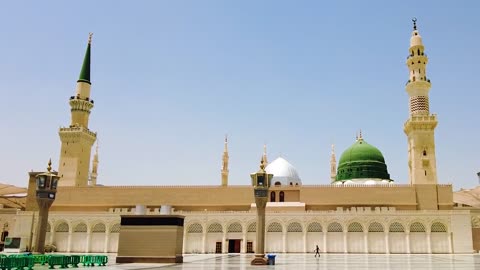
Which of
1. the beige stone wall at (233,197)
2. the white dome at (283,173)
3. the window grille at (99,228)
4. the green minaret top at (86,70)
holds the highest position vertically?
the green minaret top at (86,70)

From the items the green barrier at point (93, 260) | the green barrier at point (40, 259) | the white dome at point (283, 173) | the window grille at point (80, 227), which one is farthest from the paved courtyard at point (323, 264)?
the white dome at point (283, 173)

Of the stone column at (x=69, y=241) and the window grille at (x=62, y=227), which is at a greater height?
the window grille at (x=62, y=227)

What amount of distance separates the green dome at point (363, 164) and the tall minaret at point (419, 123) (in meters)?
7.84

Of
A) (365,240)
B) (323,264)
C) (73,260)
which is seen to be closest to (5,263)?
(73,260)

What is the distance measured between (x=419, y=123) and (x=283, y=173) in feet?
53.3

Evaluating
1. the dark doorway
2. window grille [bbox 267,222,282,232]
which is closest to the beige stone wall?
the dark doorway

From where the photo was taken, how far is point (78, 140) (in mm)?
55688

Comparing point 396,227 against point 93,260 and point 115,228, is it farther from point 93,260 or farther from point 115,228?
point 93,260

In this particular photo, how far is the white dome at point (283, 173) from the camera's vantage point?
55562 mm

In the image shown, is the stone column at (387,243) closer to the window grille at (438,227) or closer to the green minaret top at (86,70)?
the window grille at (438,227)

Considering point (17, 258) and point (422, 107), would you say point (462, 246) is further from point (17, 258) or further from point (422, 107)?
point (17, 258)

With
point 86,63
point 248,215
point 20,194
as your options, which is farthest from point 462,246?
point 20,194

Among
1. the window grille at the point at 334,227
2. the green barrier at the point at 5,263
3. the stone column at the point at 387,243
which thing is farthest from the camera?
the window grille at the point at 334,227

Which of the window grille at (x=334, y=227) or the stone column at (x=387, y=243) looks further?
the window grille at (x=334, y=227)
